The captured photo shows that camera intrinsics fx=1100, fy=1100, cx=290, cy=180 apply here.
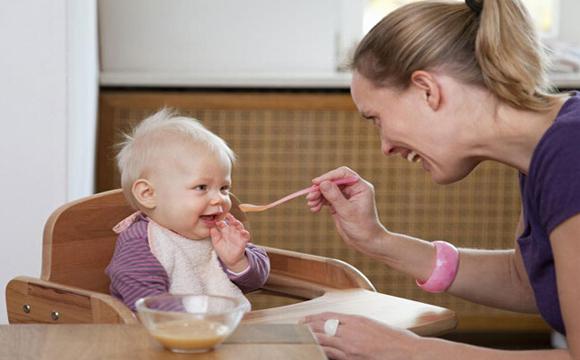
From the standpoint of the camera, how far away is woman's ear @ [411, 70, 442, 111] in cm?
166

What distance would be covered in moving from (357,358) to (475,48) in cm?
49

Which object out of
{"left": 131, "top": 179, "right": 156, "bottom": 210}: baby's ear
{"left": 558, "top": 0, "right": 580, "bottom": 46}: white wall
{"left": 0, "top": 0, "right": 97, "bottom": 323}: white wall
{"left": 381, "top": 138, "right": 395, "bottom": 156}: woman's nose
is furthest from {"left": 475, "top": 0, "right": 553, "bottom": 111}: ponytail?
{"left": 558, "top": 0, "right": 580, "bottom": 46}: white wall

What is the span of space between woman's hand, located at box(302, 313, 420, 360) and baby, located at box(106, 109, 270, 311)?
0.36m

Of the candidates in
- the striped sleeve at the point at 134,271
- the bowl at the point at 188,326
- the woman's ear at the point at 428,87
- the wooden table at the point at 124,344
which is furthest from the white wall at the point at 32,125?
the bowl at the point at 188,326

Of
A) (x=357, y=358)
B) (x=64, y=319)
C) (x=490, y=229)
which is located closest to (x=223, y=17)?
(x=490, y=229)

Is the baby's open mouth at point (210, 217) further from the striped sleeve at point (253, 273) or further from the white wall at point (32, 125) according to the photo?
the white wall at point (32, 125)

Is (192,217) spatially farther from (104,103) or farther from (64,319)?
(104,103)

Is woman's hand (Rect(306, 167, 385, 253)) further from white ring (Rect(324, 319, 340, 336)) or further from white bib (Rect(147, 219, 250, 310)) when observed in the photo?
white ring (Rect(324, 319, 340, 336))

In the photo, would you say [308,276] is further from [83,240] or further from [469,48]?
[469,48]

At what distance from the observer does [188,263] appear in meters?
1.89

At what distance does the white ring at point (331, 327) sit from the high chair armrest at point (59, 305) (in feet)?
0.94

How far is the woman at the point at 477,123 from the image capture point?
150 centimetres

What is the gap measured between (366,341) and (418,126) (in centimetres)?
36

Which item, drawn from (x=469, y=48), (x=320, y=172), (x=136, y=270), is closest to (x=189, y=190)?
(x=136, y=270)
